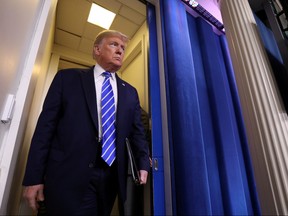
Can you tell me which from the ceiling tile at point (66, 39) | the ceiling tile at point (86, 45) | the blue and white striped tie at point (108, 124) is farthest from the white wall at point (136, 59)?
the blue and white striped tie at point (108, 124)

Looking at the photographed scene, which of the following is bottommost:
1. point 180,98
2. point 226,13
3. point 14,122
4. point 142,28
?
point 14,122

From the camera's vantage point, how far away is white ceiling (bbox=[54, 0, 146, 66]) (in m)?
2.13

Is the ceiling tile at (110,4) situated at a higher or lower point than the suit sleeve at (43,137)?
higher

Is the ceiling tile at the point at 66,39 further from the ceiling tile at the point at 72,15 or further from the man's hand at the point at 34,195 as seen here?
the man's hand at the point at 34,195

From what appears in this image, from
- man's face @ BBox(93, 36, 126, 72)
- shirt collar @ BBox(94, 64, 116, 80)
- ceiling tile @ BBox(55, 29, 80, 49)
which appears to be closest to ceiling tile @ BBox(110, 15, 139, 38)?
ceiling tile @ BBox(55, 29, 80, 49)

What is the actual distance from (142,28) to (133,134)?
1.78m

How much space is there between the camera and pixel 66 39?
260cm

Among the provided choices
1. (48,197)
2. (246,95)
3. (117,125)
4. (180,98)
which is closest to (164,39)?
(180,98)

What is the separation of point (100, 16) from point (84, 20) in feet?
0.81

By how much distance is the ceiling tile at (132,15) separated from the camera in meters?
2.22

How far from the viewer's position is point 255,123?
0.98 metres

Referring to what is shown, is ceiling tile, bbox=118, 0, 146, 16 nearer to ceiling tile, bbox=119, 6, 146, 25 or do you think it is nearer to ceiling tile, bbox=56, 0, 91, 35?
ceiling tile, bbox=119, 6, 146, 25

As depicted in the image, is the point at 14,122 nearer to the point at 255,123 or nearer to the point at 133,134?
the point at 133,134

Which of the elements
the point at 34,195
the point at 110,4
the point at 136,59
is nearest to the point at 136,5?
the point at 110,4
